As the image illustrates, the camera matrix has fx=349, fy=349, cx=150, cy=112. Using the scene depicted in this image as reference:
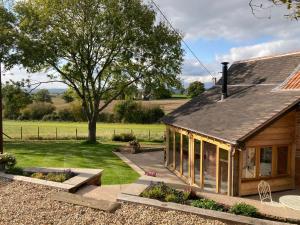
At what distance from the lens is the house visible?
12102 millimetres

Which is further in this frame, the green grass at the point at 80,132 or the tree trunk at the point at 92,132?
the green grass at the point at 80,132

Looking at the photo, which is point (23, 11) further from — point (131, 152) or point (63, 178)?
point (63, 178)

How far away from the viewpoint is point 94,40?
92.5ft

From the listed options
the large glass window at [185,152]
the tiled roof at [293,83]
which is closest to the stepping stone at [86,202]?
the large glass window at [185,152]

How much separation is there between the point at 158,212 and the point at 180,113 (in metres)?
11.5

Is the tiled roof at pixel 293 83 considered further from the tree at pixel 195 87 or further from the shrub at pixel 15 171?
the tree at pixel 195 87

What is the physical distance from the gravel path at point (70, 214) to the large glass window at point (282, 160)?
6.04 m

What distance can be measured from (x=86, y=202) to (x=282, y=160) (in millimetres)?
7844

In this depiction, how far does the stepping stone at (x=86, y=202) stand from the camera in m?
9.17

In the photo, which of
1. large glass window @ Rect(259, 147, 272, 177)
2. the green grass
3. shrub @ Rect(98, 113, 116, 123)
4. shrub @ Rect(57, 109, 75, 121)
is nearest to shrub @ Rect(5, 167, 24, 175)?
large glass window @ Rect(259, 147, 272, 177)

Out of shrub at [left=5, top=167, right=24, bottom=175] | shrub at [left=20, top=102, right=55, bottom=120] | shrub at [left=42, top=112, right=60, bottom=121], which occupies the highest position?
shrub at [left=20, top=102, right=55, bottom=120]

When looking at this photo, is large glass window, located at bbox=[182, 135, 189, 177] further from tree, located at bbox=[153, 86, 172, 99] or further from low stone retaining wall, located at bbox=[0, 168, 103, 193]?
tree, located at bbox=[153, 86, 172, 99]

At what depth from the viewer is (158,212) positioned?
29.0ft

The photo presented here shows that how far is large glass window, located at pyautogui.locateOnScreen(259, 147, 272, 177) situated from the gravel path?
5.41 metres
